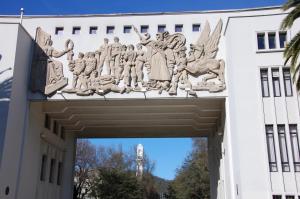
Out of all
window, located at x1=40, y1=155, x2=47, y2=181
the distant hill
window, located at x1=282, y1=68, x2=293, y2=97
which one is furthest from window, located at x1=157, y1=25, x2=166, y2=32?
the distant hill

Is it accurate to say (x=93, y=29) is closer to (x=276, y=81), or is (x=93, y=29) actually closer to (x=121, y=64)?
(x=121, y=64)

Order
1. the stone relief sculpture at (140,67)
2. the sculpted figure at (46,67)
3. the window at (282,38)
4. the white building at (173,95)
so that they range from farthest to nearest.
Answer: the sculpted figure at (46,67)
the stone relief sculpture at (140,67)
the window at (282,38)
the white building at (173,95)

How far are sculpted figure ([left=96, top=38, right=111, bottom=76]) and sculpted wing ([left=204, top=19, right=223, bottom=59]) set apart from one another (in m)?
5.82

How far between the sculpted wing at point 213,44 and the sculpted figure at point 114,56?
5.18m

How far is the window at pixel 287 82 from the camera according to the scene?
62.8ft

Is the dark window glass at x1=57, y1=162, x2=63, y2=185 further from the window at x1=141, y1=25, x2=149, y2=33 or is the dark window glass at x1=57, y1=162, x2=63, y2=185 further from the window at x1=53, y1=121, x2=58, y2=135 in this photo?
the window at x1=141, y1=25, x2=149, y2=33

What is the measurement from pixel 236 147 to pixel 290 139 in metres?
2.65

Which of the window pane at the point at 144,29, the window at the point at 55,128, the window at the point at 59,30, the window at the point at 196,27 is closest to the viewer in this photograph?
the window at the point at 196,27

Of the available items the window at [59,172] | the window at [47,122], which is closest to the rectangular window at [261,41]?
the window at [47,122]

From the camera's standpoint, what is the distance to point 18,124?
68.2 ft

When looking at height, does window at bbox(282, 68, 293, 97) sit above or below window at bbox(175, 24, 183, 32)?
below

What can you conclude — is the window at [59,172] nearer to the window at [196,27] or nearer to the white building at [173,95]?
the white building at [173,95]

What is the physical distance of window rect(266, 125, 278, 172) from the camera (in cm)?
1795

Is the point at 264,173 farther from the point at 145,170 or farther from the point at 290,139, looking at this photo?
the point at 145,170
